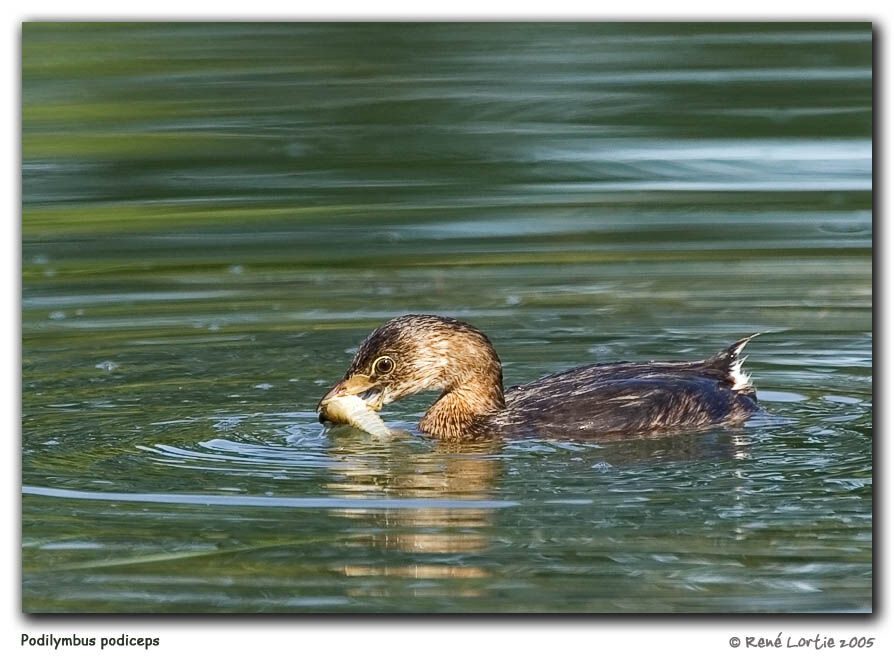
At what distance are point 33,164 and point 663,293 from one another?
4.27 meters

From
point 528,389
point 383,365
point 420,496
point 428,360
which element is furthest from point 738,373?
point 420,496

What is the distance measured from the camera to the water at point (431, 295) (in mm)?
7281

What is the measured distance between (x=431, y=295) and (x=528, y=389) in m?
2.05

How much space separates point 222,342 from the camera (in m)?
10.7

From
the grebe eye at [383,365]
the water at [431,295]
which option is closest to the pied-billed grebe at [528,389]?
the grebe eye at [383,365]

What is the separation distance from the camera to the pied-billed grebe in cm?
909

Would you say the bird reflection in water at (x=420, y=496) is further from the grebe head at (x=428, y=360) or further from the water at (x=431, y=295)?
the grebe head at (x=428, y=360)

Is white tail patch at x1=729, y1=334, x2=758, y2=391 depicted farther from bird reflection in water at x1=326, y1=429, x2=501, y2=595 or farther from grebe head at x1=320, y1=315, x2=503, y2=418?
bird reflection in water at x1=326, y1=429, x2=501, y2=595

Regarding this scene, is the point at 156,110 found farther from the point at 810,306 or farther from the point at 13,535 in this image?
the point at 13,535

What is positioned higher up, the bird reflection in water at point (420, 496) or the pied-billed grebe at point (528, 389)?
the pied-billed grebe at point (528, 389)

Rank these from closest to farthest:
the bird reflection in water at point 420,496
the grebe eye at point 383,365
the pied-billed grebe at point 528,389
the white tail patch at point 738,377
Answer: the bird reflection in water at point 420,496 < the pied-billed grebe at point 528,389 < the grebe eye at point 383,365 < the white tail patch at point 738,377

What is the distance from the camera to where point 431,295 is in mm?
11469

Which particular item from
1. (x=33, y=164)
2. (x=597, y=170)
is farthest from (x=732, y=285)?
(x=33, y=164)

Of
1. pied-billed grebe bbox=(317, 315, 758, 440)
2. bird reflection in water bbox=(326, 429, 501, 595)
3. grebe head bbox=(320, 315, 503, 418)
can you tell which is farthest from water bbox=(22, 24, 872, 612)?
grebe head bbox=(320, 315, 503, 418)
